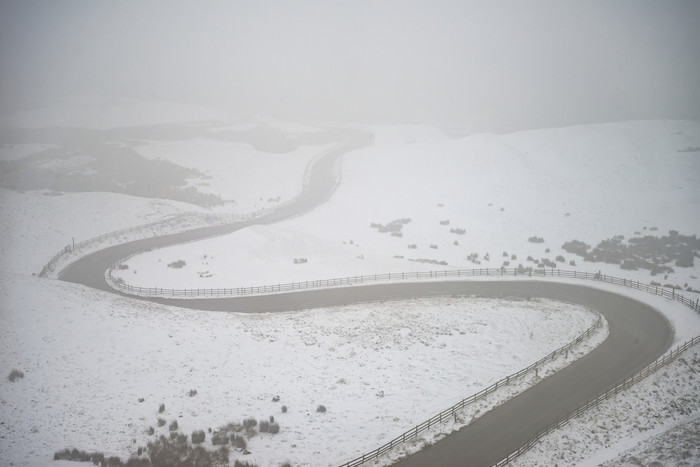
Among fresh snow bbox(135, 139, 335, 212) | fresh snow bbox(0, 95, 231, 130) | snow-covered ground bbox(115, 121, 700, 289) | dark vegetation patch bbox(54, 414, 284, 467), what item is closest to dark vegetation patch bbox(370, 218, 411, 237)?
snow-covered ground bbox(115, 121, 700, 289)

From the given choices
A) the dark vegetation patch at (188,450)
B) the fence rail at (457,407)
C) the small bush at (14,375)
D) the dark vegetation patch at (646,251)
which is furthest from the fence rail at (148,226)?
the dark vegetation patch at (646,251)

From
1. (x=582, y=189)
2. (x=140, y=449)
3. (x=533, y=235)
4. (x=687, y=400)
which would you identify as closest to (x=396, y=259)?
(x=533, y=235)

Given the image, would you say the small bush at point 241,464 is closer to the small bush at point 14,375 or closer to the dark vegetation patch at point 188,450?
the dark vegetation patch at point 188,450

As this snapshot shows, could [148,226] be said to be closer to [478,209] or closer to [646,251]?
[478,209]

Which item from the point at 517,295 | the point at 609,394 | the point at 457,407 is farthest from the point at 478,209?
the point at 457,407

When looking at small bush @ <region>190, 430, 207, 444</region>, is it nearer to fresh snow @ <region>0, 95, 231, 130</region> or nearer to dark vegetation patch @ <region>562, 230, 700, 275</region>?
dark vegetation patch @ <region>562, 230, 700, 275</region>

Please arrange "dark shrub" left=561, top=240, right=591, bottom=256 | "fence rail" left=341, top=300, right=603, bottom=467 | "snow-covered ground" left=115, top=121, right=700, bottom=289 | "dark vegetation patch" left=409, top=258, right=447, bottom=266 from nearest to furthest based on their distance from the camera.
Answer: "fence rail" left=341, top=300, right=603, bottom=467 < "snow-covered ground" left=115, top=121, right=700, bottom=289 < "dark vegetation patch" left=409, top=258, right=447, bottom=266 < "dark shrub" left=561, top=240, right=591, bottom=256

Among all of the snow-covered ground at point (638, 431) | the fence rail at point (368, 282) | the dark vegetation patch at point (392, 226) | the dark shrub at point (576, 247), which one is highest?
the dark vegetation patch at point (392, 226)
